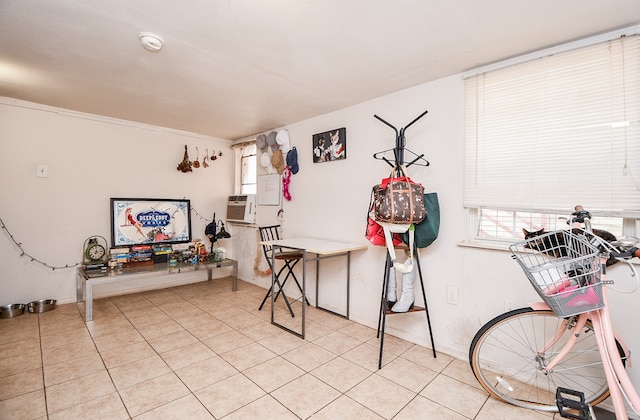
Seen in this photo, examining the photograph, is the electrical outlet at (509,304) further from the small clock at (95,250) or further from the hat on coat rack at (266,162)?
the small clock at (95,250)

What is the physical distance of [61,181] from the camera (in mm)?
3346

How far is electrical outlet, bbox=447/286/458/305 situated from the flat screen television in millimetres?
3473

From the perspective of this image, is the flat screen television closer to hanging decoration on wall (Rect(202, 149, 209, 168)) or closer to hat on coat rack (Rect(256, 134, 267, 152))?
hanging decoration on wall (Rect(202, 149, 209, 168))

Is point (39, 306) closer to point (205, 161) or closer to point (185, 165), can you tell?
point (185, 165)

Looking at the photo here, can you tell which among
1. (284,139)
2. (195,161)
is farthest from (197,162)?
(284,139)

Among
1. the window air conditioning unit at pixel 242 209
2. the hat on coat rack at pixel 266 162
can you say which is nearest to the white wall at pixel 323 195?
the window air conditioning unit at pixel 242 209

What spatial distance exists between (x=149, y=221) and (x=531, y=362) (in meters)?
4.26

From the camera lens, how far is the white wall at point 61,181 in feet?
10.2

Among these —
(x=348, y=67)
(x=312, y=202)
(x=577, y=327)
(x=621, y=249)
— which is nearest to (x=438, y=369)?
(x=577, y=327)

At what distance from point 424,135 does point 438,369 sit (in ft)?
5.96

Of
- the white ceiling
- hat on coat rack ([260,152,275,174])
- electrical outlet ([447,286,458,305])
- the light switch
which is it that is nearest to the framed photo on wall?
the white ceiling

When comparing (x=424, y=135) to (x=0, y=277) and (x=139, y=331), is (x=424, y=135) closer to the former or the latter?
(x=139, y=331)

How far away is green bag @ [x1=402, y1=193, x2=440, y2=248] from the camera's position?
7.25 feet

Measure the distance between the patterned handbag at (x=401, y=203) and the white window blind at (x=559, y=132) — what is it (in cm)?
44
